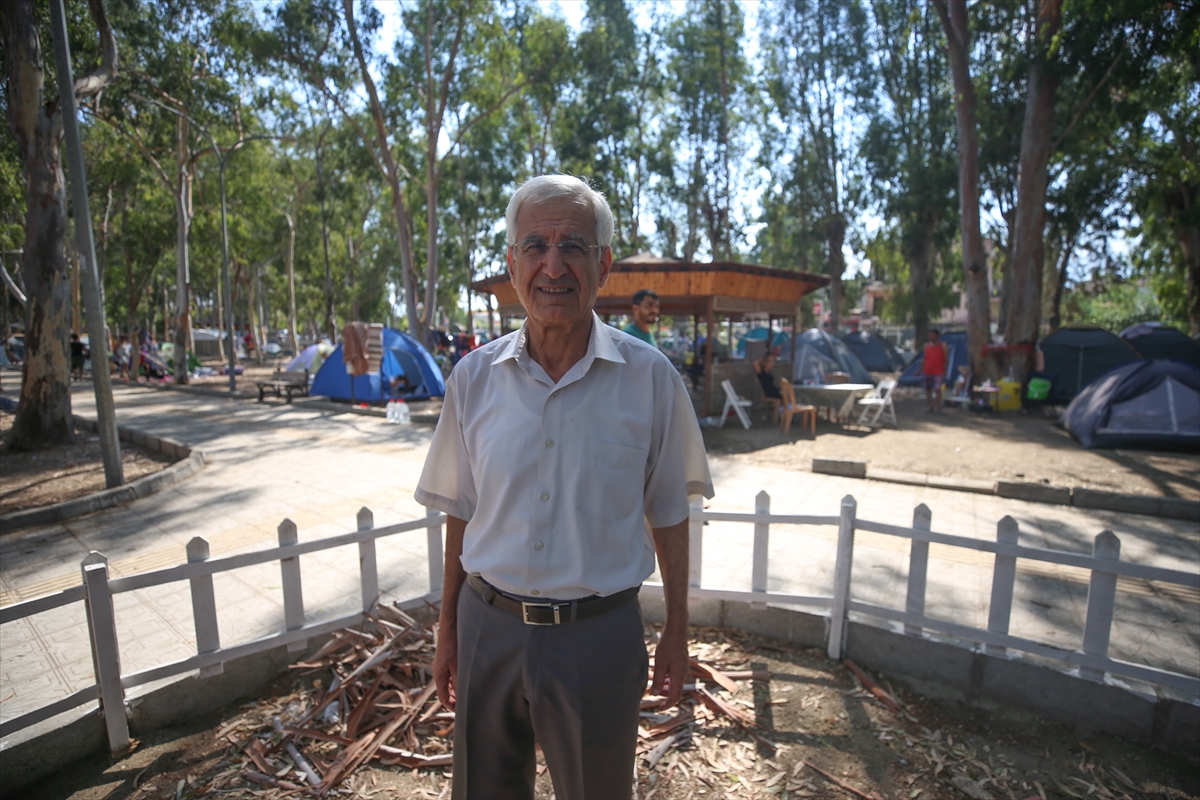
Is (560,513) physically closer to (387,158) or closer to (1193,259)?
(387,158)

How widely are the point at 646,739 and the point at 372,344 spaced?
12924mm

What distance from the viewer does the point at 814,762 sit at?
2.78 m

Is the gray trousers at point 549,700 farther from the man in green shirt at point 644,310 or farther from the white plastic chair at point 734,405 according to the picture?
the white plastic chair at point 734,405

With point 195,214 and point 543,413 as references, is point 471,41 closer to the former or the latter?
point 195,214

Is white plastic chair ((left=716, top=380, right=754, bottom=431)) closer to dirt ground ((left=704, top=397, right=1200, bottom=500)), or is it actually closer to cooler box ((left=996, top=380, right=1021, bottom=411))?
dirt ground ((left=704, top=397, right=1200, bottom=500))

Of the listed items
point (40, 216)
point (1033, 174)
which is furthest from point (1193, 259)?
point (40, 216)

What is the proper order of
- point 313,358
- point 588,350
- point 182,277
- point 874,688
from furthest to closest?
point 313,358 → point 182,277 → point 874,688 → point 588,350

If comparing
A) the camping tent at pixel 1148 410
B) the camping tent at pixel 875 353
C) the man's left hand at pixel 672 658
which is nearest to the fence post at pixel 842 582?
the man's left hand at pixel 672 658

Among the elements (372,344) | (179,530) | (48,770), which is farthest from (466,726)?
(372,344)

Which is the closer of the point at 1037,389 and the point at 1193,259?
the point at 1037,389

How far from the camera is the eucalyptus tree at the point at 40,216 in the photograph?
26.0 feet

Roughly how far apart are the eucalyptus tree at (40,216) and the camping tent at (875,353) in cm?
2418

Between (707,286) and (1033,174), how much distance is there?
816 centimetres

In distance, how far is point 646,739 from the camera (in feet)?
9.59
